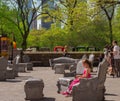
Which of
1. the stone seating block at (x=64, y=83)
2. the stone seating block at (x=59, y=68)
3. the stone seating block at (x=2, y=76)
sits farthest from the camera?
the stone seating block at (x=59, y=68)

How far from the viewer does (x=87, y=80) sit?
38.4 feet

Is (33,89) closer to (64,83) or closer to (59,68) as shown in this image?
(64,83)

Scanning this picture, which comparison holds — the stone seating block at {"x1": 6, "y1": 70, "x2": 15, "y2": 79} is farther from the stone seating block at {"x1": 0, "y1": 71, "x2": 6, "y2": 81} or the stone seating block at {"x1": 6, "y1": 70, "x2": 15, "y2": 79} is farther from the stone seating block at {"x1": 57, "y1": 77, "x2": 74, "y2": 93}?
the stone seating block at {"x1": 57, "y1": 77, "x2": 74, "y2": 93}

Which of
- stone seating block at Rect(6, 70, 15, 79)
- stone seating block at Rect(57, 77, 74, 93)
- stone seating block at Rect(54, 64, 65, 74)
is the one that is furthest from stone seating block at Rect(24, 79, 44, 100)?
stone seating block at Rect(54, 64, 65, 74)

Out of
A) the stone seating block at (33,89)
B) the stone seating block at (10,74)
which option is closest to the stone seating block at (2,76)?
the stone seating block at (10,74)

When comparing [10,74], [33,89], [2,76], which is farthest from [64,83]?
[10,74]

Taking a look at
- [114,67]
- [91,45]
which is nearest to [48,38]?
[91,45]

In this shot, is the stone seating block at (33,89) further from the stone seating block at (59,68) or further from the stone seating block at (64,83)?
the stone seating block at (59,68)

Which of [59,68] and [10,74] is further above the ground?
[59,68]

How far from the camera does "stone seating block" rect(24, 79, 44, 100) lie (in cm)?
1256

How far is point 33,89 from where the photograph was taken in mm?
12609

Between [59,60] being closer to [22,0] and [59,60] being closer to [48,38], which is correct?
[22,0]

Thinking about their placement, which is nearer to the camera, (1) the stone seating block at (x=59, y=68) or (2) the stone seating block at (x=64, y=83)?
(2) the stone seating block at (x=64, y=83)

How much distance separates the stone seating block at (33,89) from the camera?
12562mm
